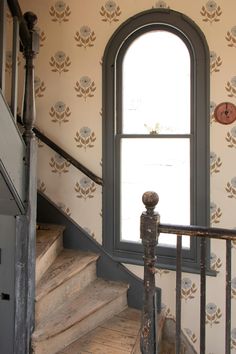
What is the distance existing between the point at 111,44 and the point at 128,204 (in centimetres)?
118

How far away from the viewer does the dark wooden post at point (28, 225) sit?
1.67 meters

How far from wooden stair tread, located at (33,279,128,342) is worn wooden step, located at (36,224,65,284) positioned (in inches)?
9.9

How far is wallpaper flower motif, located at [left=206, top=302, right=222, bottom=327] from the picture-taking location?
2174 mm

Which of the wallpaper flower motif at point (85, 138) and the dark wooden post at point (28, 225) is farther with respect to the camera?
the wallpaper flower motif at point (85, 138)

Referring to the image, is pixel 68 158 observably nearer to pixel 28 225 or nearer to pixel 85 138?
pixel 85 138

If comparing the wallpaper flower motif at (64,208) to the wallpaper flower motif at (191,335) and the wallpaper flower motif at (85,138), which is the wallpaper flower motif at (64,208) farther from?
the wallpaper flower motif at (191,335)

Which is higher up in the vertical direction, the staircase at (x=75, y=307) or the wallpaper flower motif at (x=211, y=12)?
the wallpaper flower motif at (x=211, y=12)

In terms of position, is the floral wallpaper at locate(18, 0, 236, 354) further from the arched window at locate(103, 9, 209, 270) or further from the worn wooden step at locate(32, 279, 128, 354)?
the worn wooden step at locate(32, 279, 128, 354)

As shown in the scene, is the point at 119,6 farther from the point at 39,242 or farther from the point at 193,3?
the point at 39,242

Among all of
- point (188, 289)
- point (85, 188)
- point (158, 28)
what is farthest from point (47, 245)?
point (158, 28)

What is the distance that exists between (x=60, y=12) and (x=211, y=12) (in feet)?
3.70

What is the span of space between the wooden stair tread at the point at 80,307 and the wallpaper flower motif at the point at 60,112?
1.25 metres

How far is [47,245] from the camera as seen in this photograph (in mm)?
2084

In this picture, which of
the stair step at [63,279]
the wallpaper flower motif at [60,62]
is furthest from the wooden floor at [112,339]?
the wallpaper flower motif at [60,62]
